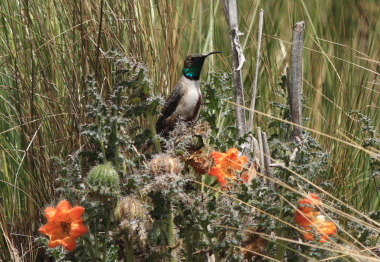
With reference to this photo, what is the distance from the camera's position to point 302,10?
3.61 meters

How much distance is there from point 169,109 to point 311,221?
47.2 inches

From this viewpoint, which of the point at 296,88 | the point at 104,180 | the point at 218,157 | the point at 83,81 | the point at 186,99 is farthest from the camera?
the point at 186,99

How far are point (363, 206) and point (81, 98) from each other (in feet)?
4.11

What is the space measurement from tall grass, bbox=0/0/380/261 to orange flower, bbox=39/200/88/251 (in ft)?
2.16

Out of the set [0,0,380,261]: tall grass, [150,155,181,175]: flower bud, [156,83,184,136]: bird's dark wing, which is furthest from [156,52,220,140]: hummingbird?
[150,155,181,175]: flower bud

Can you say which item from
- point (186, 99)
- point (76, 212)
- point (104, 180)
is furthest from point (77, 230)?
point (186, 99)

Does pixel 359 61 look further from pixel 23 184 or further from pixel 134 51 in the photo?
pixel 23 184

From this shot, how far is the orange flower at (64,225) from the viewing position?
6.17 feet

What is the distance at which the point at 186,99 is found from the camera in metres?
2.91

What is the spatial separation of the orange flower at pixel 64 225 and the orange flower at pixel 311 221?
2.04 ft

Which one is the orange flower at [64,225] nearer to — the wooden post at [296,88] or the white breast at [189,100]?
the wooden post at [296,88]

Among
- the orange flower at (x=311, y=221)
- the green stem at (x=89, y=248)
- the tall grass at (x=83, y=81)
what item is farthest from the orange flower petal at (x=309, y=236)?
the tall grass at (x=83, y=81)

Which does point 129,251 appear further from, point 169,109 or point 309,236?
point 169,109

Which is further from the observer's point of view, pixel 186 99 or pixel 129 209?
pixel 186 99
